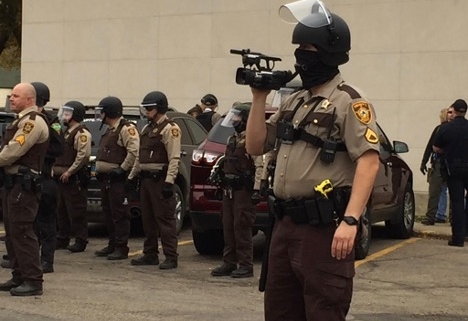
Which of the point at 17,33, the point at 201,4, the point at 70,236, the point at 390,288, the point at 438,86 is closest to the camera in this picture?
the point at 390,288

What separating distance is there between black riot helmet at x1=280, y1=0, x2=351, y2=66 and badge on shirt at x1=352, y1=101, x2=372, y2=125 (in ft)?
0.80

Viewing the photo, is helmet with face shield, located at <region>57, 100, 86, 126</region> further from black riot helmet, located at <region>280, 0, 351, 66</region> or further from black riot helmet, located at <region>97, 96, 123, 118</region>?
black riot helmet, located at <region>280, 0, 351, 66</region>

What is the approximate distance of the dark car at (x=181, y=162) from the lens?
11.3 meters

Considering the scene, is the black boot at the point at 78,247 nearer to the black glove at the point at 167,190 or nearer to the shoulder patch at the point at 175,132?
the black glove at the point at 167,190

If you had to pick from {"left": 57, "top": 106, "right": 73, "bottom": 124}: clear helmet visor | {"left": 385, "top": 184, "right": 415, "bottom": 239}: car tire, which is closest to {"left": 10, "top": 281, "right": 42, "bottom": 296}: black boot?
{"left": 57, "top": 106, "right": 73, "bottom": 124}: clear helmet visor

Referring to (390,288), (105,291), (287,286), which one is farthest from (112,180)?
(287,286)

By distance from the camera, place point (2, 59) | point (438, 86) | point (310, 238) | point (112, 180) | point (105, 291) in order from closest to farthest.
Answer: point (310, 238) → point (105, 291) → point (112, 180) → point (438, 86) → point (2, 59)

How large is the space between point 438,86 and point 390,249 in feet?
17.6

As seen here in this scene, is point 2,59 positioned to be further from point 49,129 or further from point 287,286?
point 287,286

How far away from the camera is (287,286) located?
4293 millimetres

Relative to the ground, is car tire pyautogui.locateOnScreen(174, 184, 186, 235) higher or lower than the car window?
lower

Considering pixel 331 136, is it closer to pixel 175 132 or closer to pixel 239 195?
pixel 239 195

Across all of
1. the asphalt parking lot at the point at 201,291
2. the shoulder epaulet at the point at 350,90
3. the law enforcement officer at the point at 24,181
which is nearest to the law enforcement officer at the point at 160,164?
the asphalt parking lot at the point at 201,291

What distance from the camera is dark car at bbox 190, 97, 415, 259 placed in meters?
9.77
